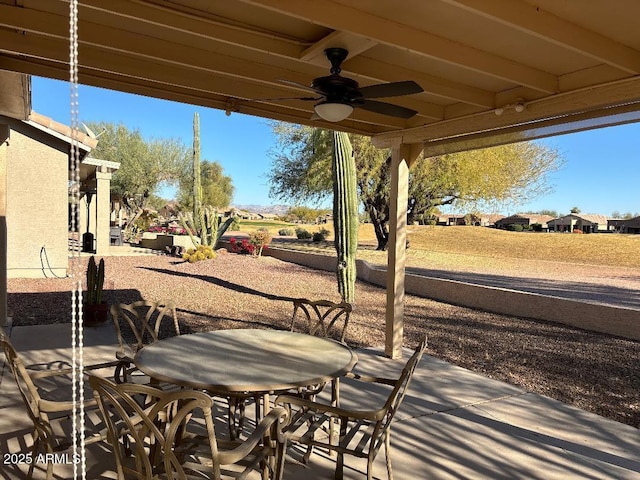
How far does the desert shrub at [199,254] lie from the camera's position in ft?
45.7

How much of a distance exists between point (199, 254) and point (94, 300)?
25.8 ft

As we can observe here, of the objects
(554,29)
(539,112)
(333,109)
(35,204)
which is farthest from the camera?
(35,204)

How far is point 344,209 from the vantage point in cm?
798

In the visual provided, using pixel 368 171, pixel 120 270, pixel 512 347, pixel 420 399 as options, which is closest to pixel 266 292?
pixel 120 270

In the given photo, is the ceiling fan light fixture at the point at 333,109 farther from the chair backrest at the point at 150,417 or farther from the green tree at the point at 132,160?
the green tree at the point at 132,160

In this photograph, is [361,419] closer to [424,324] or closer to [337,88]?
[337,88]

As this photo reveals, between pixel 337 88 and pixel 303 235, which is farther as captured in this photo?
pixel 303 235

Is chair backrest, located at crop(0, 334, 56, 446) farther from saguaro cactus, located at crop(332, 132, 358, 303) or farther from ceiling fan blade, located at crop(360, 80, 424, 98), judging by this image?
saguaro cactus, located at crop(332, 132, 358, 303)

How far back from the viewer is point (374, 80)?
11.9ft

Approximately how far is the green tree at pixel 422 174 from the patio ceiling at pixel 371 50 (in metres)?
10.2

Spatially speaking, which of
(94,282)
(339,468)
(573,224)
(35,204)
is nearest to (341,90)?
(339,468)

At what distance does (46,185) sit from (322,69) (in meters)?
8.90

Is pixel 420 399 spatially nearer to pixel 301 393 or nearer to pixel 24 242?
pixel 301 393

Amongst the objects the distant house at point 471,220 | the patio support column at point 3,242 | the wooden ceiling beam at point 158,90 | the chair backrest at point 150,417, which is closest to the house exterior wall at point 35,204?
the patio support column at point 3,242
